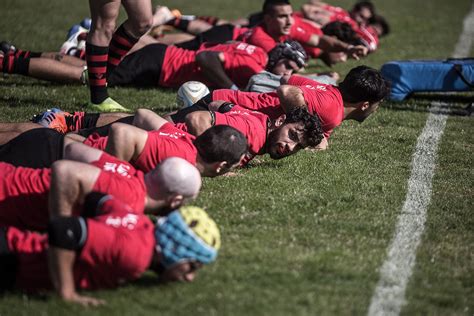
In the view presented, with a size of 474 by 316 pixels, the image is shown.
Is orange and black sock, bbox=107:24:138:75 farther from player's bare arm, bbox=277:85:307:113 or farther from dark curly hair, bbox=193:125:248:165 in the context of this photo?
dark curly hair, bbox=193:125:248:165

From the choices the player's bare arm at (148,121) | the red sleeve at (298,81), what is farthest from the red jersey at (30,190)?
the red sleeve at (298,81)

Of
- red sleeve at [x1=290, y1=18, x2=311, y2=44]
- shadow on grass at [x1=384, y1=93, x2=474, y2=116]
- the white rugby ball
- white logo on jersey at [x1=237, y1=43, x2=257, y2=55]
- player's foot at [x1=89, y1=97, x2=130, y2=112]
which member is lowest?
shadow on grass at [x1=384, y1=93, x2=474, y2=116]

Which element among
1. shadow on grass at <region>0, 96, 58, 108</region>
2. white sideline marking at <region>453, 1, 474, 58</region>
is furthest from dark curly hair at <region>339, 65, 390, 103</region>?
white sideline marking at <region>453, 1, 474, 58</region>

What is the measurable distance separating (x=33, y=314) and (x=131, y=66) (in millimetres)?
6425

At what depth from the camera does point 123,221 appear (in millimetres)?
4383

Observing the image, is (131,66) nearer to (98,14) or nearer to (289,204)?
(98,14)

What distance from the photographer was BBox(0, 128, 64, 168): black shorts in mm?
5609

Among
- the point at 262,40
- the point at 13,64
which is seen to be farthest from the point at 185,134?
the point at 262,40

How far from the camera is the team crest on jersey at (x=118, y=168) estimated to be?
496 centimetres

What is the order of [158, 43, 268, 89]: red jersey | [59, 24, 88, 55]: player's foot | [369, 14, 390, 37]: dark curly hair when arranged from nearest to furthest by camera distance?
[158, 43, 268, 89]: red jersey < [59, 24, 88, 55]: player's foot < [369, 14, 390, 37]: dark curly hair

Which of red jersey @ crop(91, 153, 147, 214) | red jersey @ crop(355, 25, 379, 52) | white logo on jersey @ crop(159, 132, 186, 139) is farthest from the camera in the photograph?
red jersey @ crop(355, 25, 379, 52)

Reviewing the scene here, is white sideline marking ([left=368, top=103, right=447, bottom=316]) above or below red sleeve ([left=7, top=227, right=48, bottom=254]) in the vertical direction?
below

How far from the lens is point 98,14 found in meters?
8.16

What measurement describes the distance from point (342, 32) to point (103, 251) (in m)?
9.20
